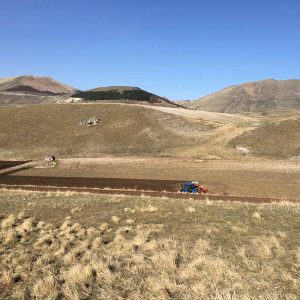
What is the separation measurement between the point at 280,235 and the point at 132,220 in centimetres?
837

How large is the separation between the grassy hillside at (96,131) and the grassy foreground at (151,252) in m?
51.0

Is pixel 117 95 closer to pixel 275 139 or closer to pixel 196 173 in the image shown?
pixel 275 139

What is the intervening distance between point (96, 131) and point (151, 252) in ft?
265

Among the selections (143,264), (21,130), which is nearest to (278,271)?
(143,264)

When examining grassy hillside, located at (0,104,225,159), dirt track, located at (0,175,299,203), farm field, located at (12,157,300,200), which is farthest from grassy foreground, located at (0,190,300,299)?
grassy hillside, located at (0,104,225,159)

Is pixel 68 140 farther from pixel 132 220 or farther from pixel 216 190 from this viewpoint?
pixel 132 220

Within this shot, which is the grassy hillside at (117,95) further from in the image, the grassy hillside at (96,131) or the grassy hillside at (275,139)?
the grassy hillside at (275,139)

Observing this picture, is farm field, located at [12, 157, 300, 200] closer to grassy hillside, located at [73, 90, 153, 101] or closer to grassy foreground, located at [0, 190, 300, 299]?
grassy foreground, located at [0, 190, 300, 299]

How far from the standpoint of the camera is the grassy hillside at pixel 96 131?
269ft

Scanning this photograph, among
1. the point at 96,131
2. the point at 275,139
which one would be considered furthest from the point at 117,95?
the point at 275,139

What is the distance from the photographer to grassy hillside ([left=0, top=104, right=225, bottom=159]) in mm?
81875

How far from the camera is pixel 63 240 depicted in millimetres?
18578

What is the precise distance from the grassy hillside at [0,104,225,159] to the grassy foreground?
51.0 meters

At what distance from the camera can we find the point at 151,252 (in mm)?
16172
